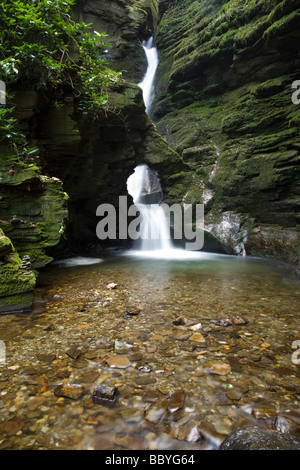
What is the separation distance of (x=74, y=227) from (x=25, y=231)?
20.4ft

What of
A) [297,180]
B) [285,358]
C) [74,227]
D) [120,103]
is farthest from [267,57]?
[285,358]

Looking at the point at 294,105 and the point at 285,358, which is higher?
the point at 294,105

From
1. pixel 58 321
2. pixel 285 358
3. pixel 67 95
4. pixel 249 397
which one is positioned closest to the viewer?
pixel 249 397

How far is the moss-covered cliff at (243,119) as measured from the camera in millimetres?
9234

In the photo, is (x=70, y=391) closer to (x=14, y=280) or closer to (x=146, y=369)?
(x=146, y=369)

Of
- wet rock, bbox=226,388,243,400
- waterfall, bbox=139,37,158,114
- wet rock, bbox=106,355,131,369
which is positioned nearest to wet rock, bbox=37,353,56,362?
wet rock, bbox=106,355,131,369

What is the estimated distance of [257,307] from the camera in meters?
3.89

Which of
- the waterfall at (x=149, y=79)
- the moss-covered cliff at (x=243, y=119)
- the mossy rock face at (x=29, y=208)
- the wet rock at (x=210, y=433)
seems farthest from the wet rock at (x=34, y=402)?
the waterfall at (x=149, y=79)

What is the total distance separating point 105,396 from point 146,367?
20.6 inches

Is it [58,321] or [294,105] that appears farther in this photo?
[294,105]

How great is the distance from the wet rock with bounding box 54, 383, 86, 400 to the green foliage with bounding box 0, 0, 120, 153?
4557 mm

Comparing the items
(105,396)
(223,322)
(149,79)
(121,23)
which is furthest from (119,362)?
(149,79)

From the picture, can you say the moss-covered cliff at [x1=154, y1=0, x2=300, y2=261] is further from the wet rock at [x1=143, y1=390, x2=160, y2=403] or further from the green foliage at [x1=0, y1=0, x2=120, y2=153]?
the wet rock at [x1=143, y1=390, x2=160, y2=403]

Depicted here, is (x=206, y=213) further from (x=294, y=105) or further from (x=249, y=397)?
(x=249, y=397)
